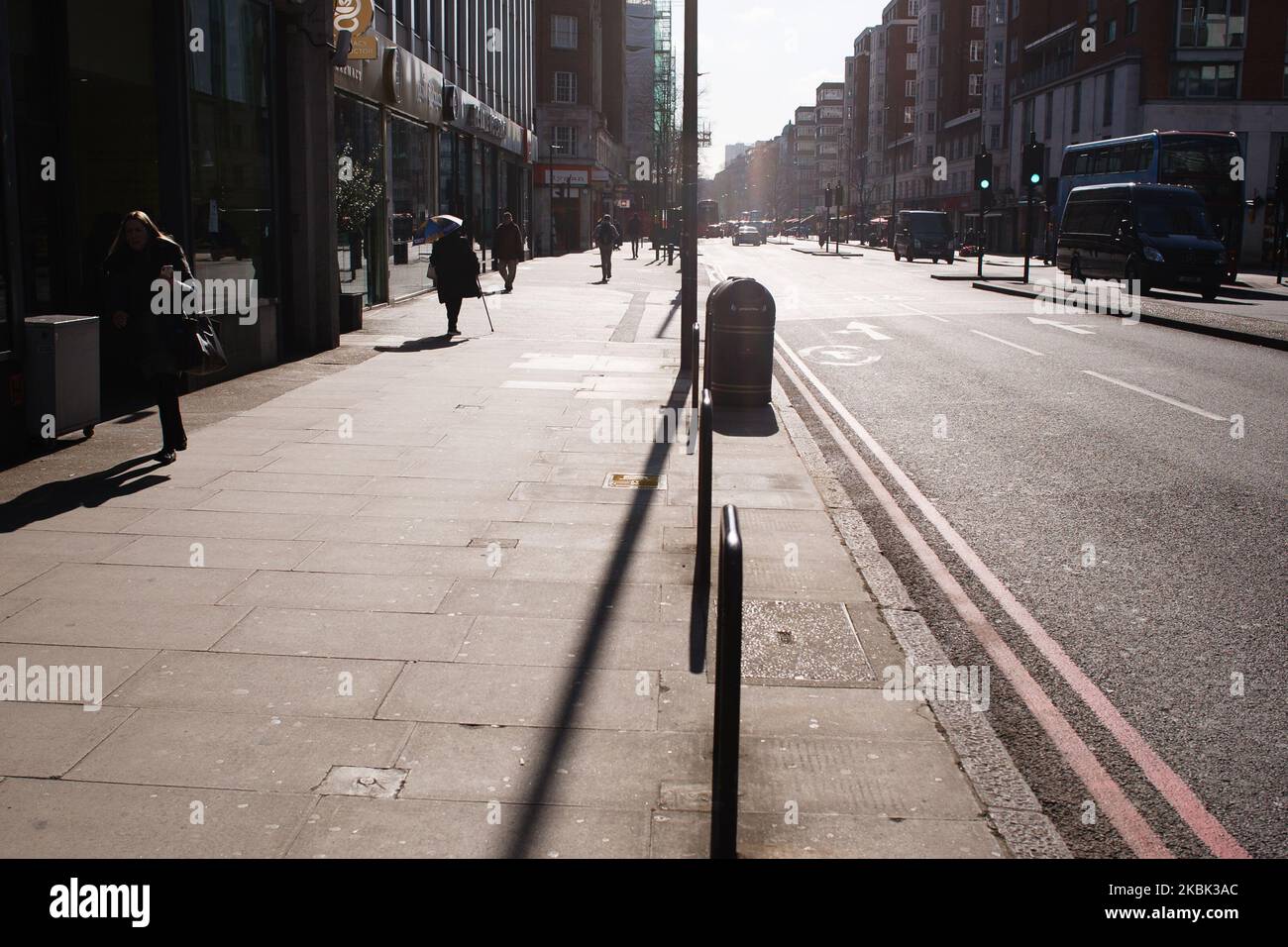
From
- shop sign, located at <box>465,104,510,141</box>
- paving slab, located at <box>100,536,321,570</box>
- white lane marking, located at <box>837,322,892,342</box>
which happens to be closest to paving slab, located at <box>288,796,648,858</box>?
paving slab, located at <box>100,536,321,570</box>

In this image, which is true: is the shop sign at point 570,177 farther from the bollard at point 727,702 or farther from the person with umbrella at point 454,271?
the bollard at point 727,702

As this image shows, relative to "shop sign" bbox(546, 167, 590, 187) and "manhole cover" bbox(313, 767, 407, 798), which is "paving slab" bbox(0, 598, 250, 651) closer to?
"manhole cover" bbox(313, 767, 407, 798)

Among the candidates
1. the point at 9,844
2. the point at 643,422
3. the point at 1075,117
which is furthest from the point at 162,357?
the point at 1075,117

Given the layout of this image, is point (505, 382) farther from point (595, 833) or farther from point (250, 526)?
point (595, 833)

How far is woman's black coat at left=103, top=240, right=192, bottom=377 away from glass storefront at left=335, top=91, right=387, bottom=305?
961 centimetres

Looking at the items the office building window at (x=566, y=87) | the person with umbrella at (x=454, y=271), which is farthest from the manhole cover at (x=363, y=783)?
the office building window at (x=566, y=87)

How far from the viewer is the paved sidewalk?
12.5ft

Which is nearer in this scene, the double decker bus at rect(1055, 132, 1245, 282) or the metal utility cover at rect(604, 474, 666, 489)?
the metal utility cover at rect(604, 474, 666, 489)

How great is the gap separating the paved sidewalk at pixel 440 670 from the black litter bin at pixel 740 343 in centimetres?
282

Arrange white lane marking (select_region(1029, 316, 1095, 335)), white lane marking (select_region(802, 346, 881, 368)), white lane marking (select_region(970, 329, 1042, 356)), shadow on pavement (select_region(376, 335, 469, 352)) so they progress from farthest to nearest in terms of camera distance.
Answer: white lane marking (select_region(1029, 316, 1095, 335))
white lane marking (select_region(970, 329, 1042, 356))
shadow on pavement (select_region(376, 335, 469, 352))
white lane marking (select_region(802, 346, 881, 368))

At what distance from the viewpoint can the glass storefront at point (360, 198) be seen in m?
20.4

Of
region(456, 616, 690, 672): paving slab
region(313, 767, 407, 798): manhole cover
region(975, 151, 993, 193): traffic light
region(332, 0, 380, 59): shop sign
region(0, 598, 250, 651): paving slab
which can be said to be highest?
region(332, 0, 380, 59): shop sign

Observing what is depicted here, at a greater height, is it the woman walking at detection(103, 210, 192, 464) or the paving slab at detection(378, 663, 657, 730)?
the woman walking at detection(103, 210, 192, 464)
